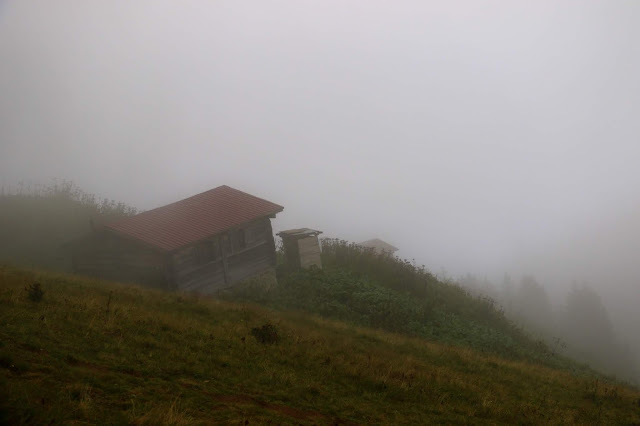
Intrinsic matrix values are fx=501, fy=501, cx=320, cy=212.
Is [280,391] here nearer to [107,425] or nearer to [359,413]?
[359,413]

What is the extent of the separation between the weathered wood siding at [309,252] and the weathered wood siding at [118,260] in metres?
8.40

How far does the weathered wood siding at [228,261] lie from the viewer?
23.4m

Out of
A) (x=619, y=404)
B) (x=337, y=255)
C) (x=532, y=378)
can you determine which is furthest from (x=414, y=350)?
(x=337, y=255)

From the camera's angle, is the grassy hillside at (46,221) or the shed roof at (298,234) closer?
the grassy hillside at (46,221)

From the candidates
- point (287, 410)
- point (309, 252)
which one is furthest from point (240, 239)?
point (287, 410)

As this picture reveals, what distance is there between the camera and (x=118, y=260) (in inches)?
963

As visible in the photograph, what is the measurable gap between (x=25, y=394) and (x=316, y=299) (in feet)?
59.5

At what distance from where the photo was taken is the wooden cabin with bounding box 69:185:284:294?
23141 millimetres

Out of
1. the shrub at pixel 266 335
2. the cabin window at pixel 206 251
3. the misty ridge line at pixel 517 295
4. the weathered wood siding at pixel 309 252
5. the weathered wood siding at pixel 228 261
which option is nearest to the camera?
the shrub at pixel 266 335

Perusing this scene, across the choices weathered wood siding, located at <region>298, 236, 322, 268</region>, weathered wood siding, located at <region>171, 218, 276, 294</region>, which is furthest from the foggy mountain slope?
weathered wood siding, located at <region>171, 218, 276, 294</region>

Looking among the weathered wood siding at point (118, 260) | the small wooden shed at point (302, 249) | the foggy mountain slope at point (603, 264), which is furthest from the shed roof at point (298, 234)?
the foggy mountain slope at point (603, 264)

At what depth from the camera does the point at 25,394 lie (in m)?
6.62

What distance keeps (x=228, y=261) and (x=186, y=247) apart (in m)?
2.80

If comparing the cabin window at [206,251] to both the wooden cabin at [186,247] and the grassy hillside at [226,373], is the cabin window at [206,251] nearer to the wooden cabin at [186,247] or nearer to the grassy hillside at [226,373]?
the wooden cabin at [186,247]
